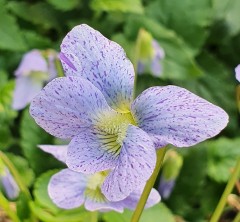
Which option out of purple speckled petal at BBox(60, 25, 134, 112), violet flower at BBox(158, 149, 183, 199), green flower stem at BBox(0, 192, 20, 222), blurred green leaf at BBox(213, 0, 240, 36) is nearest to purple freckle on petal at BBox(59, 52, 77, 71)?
purple speckled petal at BBox(60, 25, 134, 112)

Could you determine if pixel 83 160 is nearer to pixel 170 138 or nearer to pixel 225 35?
pixel 170 138

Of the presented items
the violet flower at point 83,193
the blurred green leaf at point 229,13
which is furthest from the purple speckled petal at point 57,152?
the blurred green leaf at point 229,13

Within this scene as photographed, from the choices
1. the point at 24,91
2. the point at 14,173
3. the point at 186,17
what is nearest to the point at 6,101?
the point at 24,91

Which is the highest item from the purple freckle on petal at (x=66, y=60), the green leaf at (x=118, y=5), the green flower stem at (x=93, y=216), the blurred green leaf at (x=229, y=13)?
the purple freckle on petal at (x=66, y=60)

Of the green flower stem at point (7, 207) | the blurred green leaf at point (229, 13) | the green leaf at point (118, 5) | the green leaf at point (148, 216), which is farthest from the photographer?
the blurred green leaf at point (229, 13)

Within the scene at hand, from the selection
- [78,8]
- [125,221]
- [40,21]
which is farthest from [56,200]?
[78,8]

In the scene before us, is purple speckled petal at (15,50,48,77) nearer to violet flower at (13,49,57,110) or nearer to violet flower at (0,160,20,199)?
violet flower at (13,49,57,110)

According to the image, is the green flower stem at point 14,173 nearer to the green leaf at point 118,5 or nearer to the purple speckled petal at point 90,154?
the purple speckled petal at point 90,154
